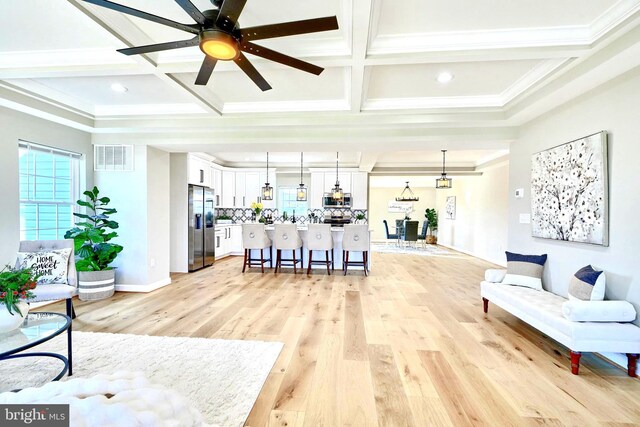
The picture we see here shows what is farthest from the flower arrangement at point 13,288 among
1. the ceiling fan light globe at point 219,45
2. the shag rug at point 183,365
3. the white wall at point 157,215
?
the white wall at point 157,215

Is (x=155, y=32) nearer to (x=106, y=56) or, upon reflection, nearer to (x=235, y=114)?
(x=106, y=56)

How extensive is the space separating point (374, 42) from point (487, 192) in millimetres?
6666

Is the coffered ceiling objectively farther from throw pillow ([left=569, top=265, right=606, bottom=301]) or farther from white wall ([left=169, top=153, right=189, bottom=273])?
throw pillow ([left=569, top=265, right=606, bottom=301])

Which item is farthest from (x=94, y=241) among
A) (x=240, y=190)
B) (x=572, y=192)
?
(x=572, y=192)

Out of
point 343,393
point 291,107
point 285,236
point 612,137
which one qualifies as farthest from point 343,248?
point 612,137

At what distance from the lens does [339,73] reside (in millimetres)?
3072

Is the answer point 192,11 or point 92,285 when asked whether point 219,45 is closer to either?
point 192,11

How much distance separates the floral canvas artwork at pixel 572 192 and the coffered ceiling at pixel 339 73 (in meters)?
0.60

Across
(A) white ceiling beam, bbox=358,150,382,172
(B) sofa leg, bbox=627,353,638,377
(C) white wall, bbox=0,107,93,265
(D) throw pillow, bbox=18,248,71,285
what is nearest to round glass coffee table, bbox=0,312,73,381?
(D) throw pillow, bbox=18,248,71,285

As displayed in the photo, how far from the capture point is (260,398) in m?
1.95

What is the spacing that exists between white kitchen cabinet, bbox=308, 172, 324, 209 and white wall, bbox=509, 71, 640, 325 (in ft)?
A: 17.7

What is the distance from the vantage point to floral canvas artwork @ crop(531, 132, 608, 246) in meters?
2.63

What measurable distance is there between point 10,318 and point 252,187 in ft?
21.3

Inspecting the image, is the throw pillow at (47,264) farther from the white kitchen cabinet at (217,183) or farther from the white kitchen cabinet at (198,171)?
the white kitchen cabinet at (217,183)
